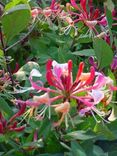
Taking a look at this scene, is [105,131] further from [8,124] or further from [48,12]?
[48,12]

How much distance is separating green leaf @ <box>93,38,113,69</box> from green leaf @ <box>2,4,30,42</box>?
0.17 m

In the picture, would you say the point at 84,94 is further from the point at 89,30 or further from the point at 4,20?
the point at 89,30

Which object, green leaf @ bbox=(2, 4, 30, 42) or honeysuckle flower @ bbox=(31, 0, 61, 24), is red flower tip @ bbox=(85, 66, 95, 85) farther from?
honeysuckle flower @ bbox=(31, 0, 61, 24)

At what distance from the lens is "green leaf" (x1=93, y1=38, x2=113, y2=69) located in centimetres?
103

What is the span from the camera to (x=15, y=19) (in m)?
1.02

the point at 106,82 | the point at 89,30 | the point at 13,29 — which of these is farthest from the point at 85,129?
the point at 89,30

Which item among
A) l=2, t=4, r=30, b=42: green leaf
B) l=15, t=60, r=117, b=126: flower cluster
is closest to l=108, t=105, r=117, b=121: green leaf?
l=15, t=60, r=117, b=126: flower cluster

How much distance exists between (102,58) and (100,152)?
0.82 feet

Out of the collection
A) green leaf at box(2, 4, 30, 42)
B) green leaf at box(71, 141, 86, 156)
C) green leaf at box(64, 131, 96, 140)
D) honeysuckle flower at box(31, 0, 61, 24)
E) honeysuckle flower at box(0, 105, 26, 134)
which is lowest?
green leaf at box(64, 131, 96, 140)

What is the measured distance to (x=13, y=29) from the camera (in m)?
1.05

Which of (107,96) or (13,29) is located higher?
(13,29)

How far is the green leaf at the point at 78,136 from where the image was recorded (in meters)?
0.88

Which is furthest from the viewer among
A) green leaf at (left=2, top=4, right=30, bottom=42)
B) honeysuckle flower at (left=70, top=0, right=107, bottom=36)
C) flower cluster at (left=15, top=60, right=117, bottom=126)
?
honeysuckle flower at (left=70, top=0, right=107, bottom=36)

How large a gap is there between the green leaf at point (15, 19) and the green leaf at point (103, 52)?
0.17 metres
